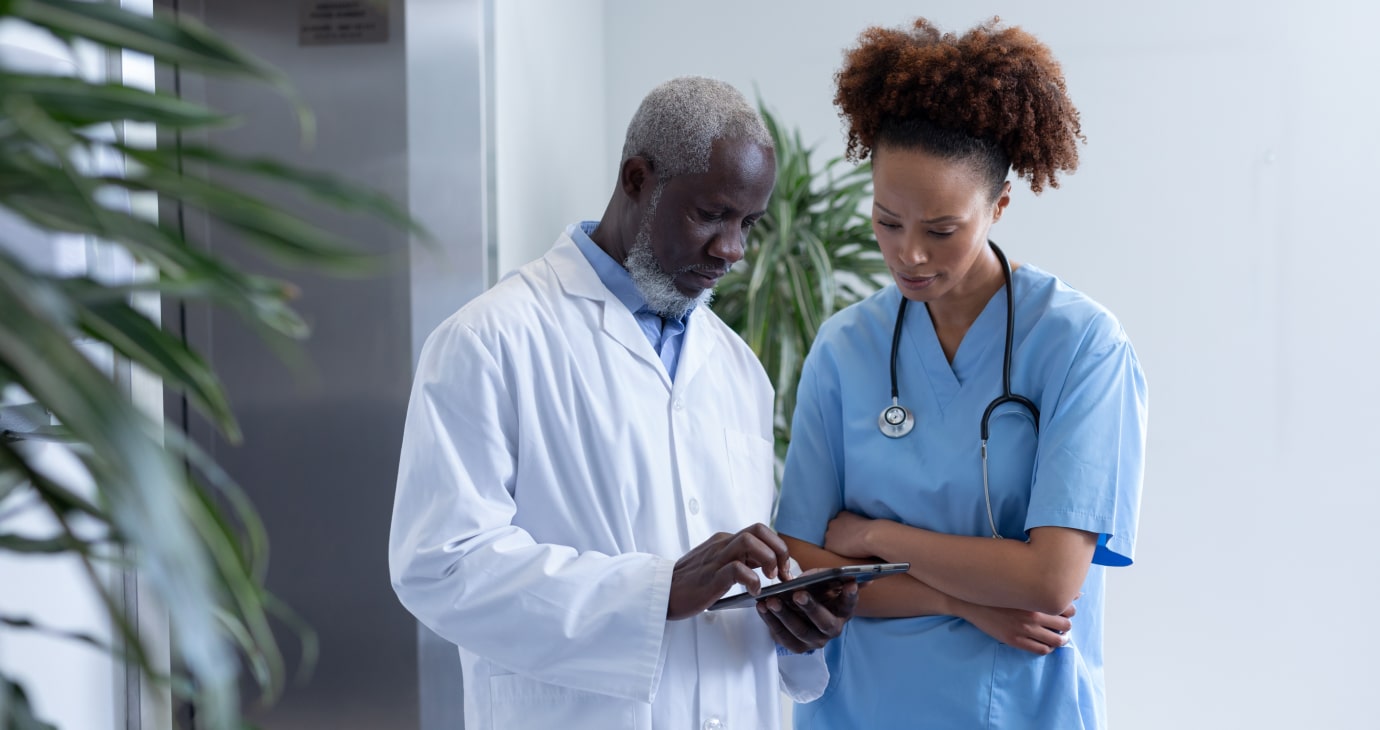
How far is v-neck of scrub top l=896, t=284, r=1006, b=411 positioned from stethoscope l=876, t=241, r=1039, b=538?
0.02m

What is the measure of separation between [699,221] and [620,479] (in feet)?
1.19

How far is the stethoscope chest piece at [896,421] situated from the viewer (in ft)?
5.02

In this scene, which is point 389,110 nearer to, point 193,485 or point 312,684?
point 312,684

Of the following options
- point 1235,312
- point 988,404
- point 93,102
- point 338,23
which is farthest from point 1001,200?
point 1235,312

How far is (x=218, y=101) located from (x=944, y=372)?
1.25 metres

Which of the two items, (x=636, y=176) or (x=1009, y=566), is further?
(x=636, y=176)

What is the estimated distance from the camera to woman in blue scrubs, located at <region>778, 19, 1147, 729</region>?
1.42m

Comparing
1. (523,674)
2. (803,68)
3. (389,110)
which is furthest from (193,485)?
(803,68)

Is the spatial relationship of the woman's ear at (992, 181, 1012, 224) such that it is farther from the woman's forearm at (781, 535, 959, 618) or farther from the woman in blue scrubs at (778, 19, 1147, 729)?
the woman's forearm at (781, 535, 959, 618)

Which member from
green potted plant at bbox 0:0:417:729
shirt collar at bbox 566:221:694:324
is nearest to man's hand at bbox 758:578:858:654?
shirt collar at bbox 566:221:694:324

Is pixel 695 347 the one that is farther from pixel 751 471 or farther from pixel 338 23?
pixel 338 23

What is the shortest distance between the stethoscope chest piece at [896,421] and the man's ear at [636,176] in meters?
0.46

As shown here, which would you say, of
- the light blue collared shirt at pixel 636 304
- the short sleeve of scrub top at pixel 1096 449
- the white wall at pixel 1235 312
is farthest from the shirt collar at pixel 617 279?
the white wall at pixel 1235 312

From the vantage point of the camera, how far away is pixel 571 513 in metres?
1.38
